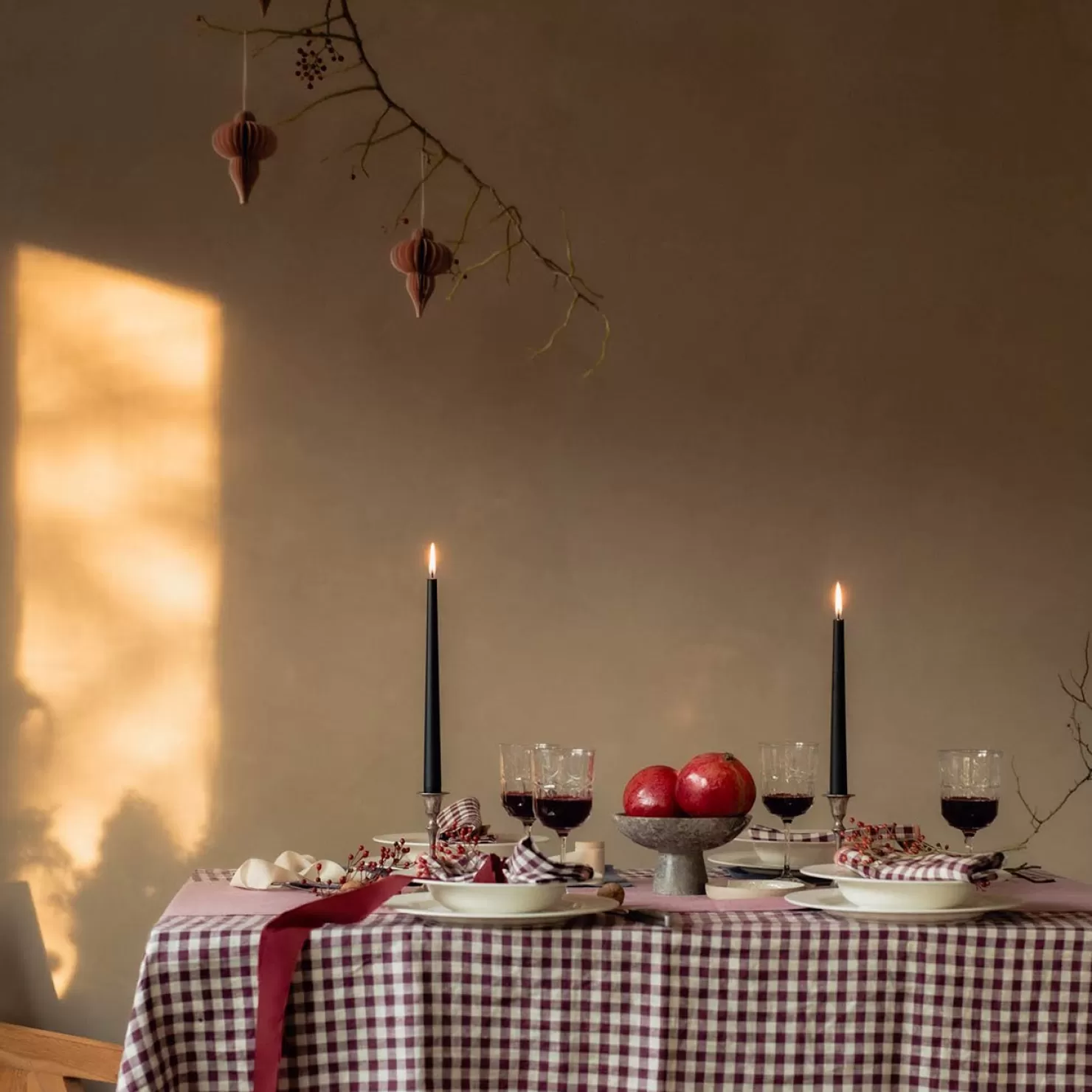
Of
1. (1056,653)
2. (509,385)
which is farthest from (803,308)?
(1056,653)

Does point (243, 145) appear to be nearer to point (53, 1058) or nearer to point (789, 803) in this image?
point (789, 803)

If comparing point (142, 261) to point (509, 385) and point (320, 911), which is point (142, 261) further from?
point (320, 911)

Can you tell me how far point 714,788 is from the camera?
145 cm

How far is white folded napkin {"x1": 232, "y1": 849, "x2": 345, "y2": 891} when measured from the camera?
152 cm

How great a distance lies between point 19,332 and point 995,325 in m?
2.12

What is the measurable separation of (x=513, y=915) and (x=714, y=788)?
0.32 meters

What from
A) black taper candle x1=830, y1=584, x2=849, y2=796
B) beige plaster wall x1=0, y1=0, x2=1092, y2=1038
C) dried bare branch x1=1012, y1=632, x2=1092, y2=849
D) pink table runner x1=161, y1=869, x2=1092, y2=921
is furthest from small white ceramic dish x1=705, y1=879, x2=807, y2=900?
dried bare branch x1=1012, y1=632, x2=1092, y2=849

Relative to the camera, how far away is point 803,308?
2957 millimetres

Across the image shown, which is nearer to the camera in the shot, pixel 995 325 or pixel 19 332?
pixel 19 332

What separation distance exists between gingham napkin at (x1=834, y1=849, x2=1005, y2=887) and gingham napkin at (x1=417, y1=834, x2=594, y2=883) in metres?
0.28

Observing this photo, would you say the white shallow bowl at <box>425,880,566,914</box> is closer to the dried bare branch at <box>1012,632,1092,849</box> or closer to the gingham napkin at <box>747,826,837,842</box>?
the gingham napkin at <box>747,826,837,842</box>

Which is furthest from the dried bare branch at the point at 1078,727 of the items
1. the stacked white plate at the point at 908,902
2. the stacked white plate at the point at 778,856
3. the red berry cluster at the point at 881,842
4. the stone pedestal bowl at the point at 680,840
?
the stacked white plate at the point at 908,902

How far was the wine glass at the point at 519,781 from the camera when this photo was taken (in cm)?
154

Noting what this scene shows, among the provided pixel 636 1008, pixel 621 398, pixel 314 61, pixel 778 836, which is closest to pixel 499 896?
pixel 636 1008
